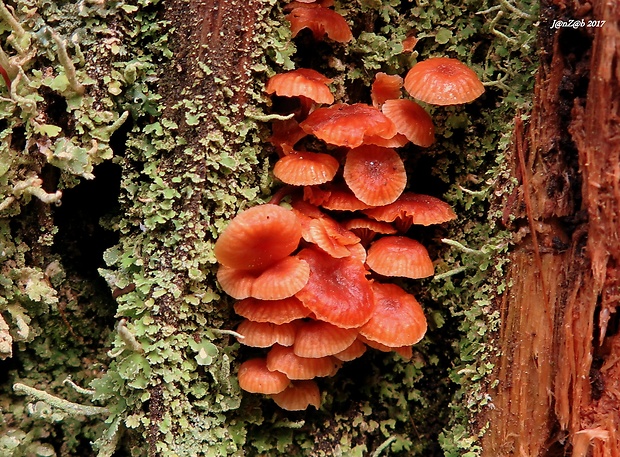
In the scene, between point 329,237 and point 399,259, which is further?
point 399,259

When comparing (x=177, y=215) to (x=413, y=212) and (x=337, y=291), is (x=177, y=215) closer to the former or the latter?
(x=337, y=291)

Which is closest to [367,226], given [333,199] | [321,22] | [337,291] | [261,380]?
[333,199]

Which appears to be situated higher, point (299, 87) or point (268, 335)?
point (299, 87)

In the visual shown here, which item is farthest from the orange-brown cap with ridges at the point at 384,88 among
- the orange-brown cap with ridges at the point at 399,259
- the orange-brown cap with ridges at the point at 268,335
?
the orange-brown cap with ridges at the point at 268,335

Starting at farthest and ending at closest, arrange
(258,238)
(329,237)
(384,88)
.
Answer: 1. (384,88)
2. (329,237)
3. (258,238)

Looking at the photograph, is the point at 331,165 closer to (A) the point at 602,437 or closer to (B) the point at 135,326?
(B) the point at 135,326

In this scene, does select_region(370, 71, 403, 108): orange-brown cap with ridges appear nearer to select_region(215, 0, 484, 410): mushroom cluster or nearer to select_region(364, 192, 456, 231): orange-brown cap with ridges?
select_region(215, 0, 484, 410): mushroom cluster

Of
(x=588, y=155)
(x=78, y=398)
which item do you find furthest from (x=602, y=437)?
(x=78, y=398)

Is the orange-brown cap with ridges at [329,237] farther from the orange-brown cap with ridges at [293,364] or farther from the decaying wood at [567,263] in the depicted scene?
the decaying wood at [567,263]
